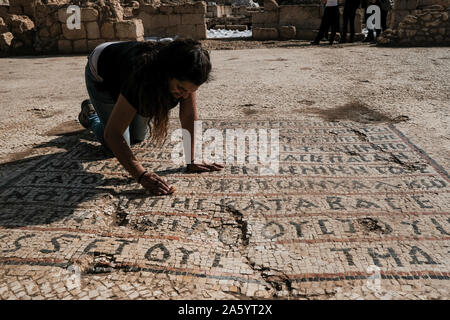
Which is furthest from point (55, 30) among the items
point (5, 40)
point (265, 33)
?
point (265, 33)

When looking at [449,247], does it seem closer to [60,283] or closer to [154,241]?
[154,241]

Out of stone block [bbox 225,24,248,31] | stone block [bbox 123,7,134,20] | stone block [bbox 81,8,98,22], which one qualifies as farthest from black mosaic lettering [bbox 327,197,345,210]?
stone block [bbox 225,24,248,31]

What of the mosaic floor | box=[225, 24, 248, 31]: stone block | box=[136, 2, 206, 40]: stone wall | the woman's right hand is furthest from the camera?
box=[225, 24, 248, 31]: stone block

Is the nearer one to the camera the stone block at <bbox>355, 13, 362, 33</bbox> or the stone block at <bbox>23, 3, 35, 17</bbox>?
the stone block at <bbox>23, 3, 35, 17</bbox>

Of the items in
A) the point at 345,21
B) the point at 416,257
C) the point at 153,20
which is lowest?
the point at 416,257

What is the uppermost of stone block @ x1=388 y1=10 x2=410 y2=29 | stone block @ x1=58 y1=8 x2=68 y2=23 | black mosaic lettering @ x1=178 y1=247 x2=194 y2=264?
stone block @ x1=388 y1=10 x2=410 y2=29

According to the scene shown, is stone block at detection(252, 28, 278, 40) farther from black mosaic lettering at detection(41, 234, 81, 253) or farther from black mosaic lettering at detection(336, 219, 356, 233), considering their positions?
black mosaic lettering at detection(41, 234, 81, 253)

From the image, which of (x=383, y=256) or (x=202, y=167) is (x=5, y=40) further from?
(x=383, y=256)

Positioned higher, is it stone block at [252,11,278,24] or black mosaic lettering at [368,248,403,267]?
stone block at [252,11,278,24]

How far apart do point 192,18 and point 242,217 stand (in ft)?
34.6

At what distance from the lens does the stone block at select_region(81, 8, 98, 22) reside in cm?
864

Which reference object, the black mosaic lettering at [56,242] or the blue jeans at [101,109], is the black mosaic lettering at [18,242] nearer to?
the black mosaic lettering at [56,242]

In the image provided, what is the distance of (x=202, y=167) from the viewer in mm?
2662

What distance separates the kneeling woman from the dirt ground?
37cm
